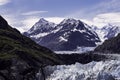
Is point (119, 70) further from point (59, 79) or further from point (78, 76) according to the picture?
point (59, 79)

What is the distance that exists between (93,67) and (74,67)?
13001 mm

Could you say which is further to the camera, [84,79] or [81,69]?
[81,69]

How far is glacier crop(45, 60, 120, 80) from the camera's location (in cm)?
16250

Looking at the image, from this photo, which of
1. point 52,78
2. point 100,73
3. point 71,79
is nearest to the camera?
point 100,73

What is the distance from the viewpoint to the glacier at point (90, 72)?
533 feet

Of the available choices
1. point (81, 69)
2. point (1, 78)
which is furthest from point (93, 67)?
point (1, 78)

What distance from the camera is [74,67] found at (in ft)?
633

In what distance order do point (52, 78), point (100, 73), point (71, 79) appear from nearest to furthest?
point (100, 73)
point (71, 79)
point (52, 78)

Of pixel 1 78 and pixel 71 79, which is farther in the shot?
pixel 1 78

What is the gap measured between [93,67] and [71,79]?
13.0m

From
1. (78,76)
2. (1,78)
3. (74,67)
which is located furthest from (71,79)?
(1,78)

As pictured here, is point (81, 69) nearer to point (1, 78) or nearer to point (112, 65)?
point (112, 65)

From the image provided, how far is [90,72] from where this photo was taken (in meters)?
170

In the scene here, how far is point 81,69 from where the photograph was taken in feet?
600
